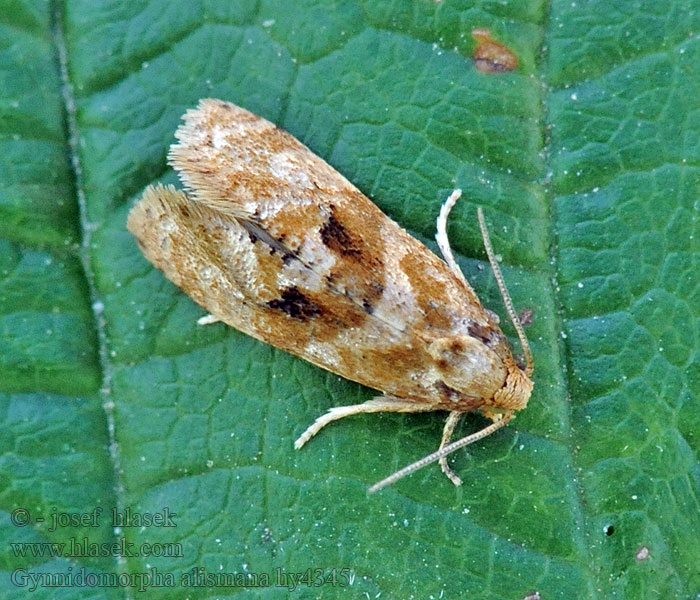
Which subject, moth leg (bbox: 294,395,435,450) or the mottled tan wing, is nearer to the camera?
the mottled tan wing

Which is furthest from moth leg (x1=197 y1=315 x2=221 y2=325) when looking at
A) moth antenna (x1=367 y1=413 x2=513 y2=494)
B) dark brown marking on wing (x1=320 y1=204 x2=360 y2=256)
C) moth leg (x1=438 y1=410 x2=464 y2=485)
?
moth leg (x1=438 y1=410 x2=464 y2=485)

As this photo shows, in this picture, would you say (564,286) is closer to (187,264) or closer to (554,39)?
(554,39)

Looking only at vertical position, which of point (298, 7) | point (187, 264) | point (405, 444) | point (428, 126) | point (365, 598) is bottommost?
point (365, 598)

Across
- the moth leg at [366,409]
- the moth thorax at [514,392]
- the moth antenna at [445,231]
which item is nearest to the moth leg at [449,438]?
the moth leg at [366,409]

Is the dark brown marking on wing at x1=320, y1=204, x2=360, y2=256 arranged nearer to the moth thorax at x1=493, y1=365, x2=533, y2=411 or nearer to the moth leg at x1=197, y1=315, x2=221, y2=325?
the moth leg at x1=197, y1=315, x2=221, y2=325

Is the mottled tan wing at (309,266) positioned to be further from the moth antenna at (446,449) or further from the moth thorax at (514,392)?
the moth antenna at (446,449)

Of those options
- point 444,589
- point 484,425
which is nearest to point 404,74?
point 484,425

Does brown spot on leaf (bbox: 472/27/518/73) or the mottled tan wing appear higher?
brown spot on leaf (bbox: 472/27/518/73)
